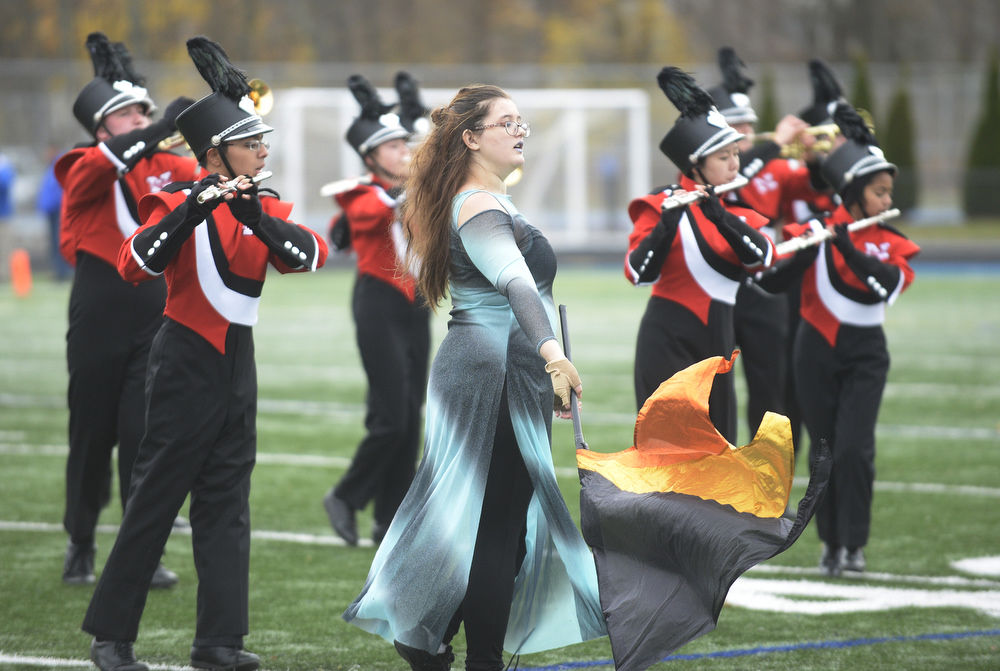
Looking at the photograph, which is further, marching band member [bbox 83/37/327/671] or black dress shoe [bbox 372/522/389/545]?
black dress shoe [bbox 372/522/389/545]

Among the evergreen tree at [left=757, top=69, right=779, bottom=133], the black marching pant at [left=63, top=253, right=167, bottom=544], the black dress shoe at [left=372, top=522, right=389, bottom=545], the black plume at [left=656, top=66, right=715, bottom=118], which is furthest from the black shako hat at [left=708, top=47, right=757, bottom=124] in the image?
the evergreen tree at [left=757, top=69, right=779, bottom=133]

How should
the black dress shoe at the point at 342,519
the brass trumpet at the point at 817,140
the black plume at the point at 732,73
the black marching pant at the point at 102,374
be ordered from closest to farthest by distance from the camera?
the black marching pant at the point at 102,374 < the black dress shoe at the point at 342,519 < the brass trumpet at the point at 817,140 < the black plume at the point at 732,73

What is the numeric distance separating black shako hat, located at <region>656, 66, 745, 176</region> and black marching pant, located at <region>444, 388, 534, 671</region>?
1.90 m

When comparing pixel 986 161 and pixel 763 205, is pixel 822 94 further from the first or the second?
pixel 986 161

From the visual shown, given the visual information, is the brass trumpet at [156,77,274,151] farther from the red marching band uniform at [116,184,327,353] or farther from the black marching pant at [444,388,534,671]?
the black marching pant at [444,388,534,671]

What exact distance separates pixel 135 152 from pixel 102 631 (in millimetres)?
2032

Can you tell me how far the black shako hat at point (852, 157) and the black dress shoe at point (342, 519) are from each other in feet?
9.08

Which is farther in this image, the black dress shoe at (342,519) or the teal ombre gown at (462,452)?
the black dress shoe at (342,519)

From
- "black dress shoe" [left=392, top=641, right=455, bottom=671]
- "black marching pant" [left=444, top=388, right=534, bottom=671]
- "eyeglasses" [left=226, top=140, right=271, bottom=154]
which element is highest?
"eyeglasses" [left=226, top=140, right=271, bottom=154]

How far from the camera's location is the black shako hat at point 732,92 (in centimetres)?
734

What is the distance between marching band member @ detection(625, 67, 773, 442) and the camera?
5.61 metres

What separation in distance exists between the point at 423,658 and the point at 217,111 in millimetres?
1849

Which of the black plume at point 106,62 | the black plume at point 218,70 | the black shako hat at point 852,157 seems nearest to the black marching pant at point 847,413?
the black shako hat at point 852,157

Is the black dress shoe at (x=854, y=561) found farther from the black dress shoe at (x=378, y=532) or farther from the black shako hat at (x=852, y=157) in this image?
the black dress shoe at (x=378, y=532)
